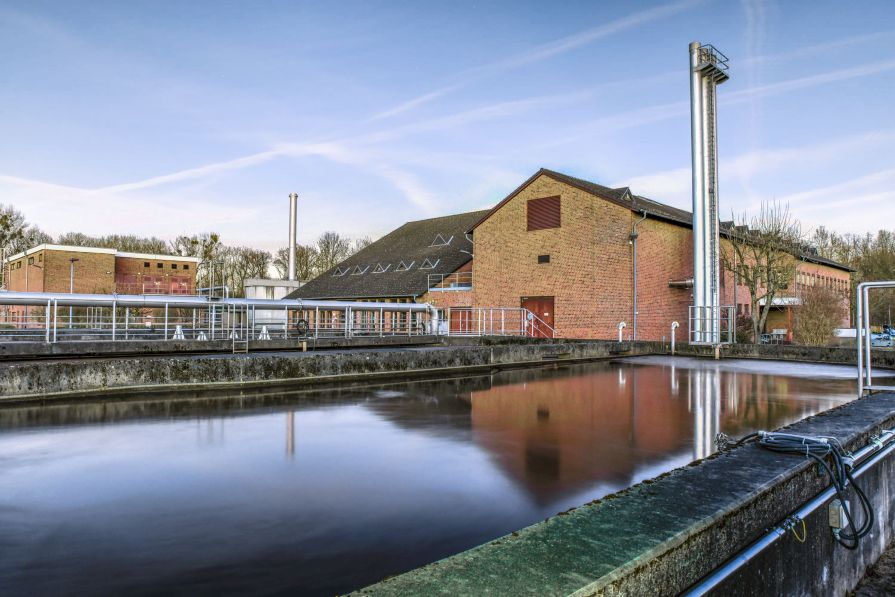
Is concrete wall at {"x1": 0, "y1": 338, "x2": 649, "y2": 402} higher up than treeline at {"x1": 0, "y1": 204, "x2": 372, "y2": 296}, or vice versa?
treeline at {"x1": 0, "y1": 204, "x2": 372, "y2": 296}

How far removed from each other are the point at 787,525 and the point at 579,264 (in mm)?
23991

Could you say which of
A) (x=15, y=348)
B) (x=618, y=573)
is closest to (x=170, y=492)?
(x=618, y=573)

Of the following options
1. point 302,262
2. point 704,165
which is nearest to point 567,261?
point 704,165

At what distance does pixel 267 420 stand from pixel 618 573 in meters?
4.41

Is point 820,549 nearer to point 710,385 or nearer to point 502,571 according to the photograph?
point 502,571

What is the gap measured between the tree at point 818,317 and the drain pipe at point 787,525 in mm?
26090

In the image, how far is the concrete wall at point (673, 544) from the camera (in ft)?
5.31

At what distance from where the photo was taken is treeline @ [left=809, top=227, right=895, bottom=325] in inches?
1826

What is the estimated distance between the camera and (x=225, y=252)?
6131 centimetres

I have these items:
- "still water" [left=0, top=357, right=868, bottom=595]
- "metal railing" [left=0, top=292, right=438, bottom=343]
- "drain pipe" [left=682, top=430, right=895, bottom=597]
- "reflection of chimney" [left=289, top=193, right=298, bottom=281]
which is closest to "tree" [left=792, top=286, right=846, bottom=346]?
"metal railing" [left=0, top=292, right=438, bottom=343]

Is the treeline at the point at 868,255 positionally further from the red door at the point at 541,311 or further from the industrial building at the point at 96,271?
the industrial building at the point at 96,271

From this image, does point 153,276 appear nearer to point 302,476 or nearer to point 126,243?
point 126,243

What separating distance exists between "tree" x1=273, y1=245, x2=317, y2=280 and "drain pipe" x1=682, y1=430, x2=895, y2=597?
176ft

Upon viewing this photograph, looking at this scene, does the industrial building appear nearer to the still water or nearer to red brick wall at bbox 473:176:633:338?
red brick wall at bbox 473:176:633:338
